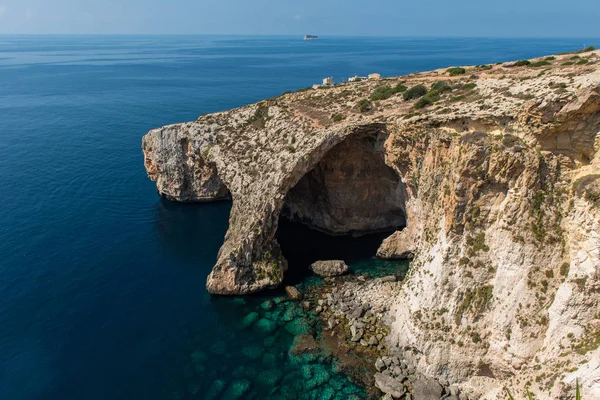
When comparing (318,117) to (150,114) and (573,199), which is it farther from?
(150,114)

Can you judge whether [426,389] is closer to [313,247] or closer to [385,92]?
[313,247]

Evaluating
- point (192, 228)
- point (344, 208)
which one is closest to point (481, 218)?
point (344, 208)

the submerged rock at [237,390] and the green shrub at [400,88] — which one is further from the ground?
the green shrub at [400,88]

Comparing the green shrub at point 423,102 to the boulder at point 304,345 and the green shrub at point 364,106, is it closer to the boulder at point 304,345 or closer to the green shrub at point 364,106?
the green shrub at point 364,106

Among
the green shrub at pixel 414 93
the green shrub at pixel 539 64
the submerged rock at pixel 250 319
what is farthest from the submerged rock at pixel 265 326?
the green shrub at pixel 539 64

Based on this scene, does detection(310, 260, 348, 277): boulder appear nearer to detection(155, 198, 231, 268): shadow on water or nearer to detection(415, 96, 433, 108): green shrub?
detection(155, 198, 231, 268): shadow on water

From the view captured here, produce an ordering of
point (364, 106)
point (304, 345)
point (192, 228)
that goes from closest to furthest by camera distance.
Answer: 1. point (304, 345)
2. point (364, 106)
3. point (192, 228)
